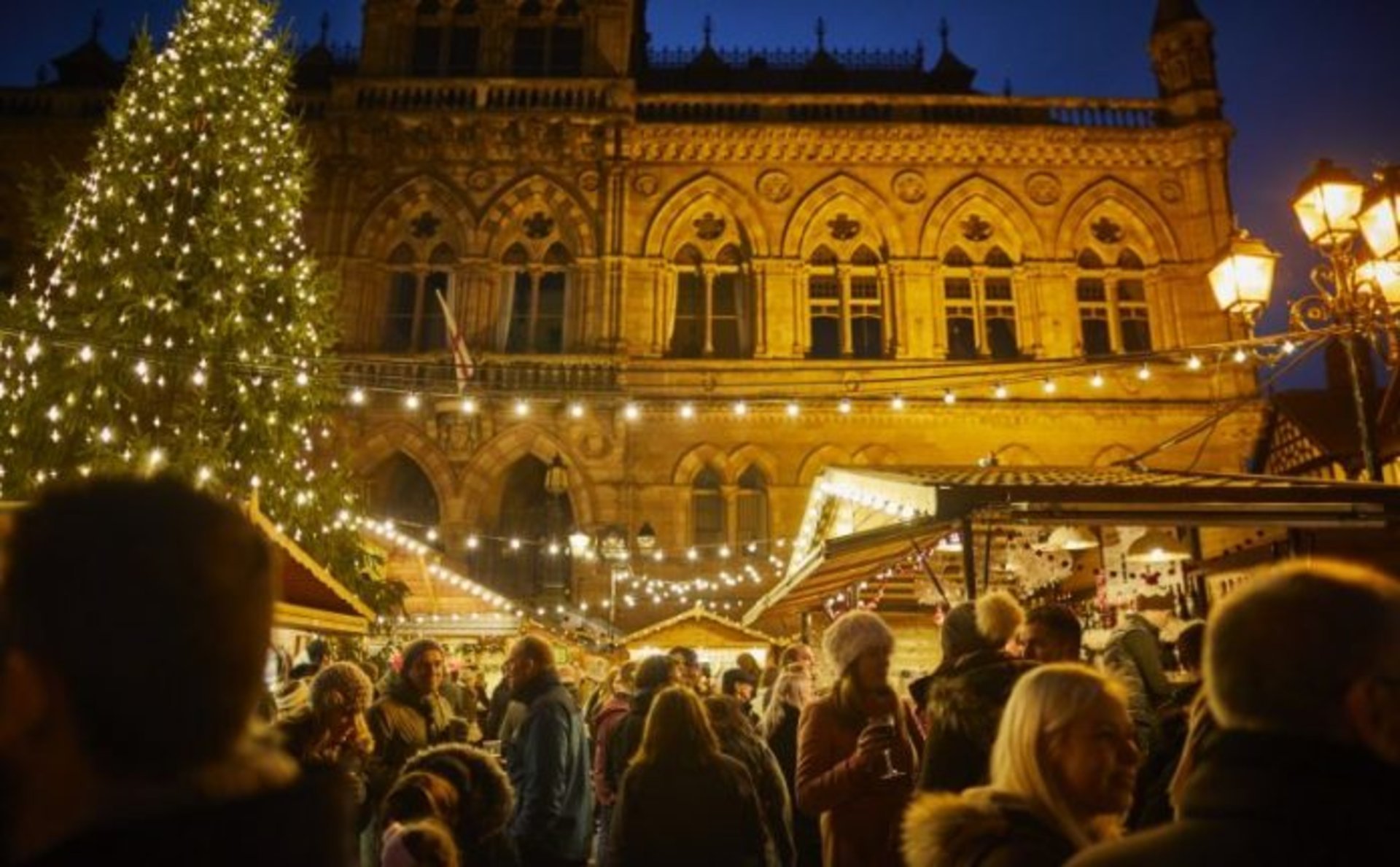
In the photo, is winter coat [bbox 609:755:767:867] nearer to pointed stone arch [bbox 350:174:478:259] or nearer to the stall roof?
the stall roof

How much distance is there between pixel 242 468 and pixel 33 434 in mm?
2215

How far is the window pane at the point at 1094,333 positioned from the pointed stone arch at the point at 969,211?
1703 mm

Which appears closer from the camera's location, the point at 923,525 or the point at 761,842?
the point at 761,842

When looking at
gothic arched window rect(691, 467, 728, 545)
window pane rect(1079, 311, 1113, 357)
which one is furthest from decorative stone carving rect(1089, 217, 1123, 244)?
gothic arched window rect(691, 467, 728, 545)

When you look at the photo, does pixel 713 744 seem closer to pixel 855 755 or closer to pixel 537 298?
pixel 855 755

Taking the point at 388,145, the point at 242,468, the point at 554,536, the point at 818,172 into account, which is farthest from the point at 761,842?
the point at 388,145

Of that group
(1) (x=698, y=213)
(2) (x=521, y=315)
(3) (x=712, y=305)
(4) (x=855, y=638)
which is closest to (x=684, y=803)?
(4) (x=855, y=638)

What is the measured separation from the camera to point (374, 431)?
734 inches

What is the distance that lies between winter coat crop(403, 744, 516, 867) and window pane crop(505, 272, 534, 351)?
1720cm

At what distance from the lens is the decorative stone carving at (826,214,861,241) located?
67.5 feet

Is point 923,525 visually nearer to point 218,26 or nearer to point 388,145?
point 218,26

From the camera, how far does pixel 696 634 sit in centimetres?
1487

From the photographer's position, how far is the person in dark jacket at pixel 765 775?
4.59 m

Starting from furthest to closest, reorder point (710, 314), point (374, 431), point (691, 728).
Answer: point (710, 314) < point (374, 431) < point (691, 728)
